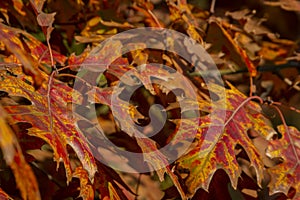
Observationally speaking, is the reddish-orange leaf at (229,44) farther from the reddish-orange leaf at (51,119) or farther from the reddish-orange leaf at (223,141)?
the reddish-orange leaf at (51,119)

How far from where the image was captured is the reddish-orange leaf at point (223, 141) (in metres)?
0.89

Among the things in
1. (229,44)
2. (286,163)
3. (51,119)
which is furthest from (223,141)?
(229,44)

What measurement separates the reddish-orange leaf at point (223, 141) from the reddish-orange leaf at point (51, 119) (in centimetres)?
17

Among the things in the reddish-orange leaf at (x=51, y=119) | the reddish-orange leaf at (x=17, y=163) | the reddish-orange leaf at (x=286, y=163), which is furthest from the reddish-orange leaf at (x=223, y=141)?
the reddish-orange leaf at (x=17, y=163)

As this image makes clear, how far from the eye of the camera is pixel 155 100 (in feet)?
3.75

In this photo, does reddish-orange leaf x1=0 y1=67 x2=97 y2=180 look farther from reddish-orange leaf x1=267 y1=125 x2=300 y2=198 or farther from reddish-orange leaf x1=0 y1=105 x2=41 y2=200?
reddish-orange leaf x1=267 y1=125 x2=300 y2=198

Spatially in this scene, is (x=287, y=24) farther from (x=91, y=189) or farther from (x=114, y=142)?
(x=91, y=189)

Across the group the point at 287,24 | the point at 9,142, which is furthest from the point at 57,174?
the point at 287,24

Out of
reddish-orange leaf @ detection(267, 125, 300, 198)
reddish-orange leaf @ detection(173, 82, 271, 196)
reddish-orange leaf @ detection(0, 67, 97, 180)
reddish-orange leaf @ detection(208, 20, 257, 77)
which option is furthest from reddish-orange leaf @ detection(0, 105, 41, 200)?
reddish-orange leaf @ detection(208, 20, 257, 77)

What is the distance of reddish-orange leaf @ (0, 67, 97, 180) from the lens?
2.55ft

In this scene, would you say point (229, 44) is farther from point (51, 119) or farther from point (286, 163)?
point (51, 119)

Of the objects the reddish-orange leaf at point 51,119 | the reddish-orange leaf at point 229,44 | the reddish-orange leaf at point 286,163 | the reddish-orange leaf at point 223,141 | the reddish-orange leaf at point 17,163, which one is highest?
the reddish-orange leaf at point 17,163

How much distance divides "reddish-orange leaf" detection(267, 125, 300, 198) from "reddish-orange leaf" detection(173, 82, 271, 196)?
0.04m

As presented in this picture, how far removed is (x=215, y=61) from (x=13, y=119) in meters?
0.61
